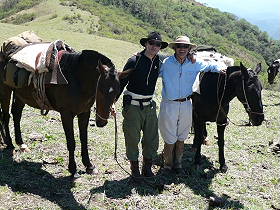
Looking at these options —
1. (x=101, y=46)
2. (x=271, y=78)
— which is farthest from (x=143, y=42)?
(x=101, y=46)

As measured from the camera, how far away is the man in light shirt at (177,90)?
6332 millimetres

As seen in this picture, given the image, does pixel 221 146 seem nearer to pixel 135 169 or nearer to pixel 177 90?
pixel 177 90

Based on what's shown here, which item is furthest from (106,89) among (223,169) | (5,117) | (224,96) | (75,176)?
(223,169)

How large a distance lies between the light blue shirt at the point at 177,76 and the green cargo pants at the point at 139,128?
422mm

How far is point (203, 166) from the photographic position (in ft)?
24.9

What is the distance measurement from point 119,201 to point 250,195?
2.35m

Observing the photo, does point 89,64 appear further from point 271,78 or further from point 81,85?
point 271,78

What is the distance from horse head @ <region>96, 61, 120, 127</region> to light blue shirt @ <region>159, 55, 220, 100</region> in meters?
1.24

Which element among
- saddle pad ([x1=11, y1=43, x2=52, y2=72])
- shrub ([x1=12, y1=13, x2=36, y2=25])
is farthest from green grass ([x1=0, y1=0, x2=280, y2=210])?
shrub ([x1=12, y1=13, x2=36, y2=25])

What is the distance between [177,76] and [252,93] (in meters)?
1.28

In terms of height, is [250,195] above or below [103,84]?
below

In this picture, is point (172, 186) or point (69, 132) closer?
point (69, 132)

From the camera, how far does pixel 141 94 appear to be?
19.7ft

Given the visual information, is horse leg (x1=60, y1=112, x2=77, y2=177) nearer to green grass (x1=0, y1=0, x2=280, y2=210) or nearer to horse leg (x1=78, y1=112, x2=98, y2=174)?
green grass (x1=0, y1=0, x2=280, y2=210)
